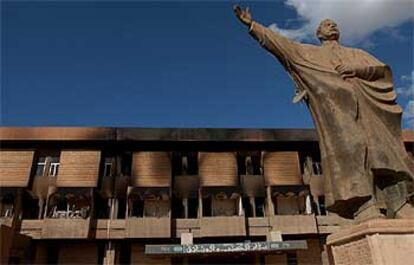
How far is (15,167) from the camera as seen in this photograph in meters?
22.8

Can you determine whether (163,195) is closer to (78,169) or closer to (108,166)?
(108,166)

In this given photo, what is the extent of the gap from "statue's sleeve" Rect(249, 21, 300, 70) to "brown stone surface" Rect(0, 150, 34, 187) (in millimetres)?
21165

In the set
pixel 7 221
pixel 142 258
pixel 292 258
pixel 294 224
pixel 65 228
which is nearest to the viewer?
pixel 65 228

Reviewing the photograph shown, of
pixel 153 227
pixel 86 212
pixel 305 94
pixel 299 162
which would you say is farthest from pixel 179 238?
pixel 305 94

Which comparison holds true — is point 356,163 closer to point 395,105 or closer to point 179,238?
point 395,105

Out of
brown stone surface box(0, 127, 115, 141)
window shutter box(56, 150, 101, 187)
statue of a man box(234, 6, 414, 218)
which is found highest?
brown stone surface box(0, 127, 115, 141)

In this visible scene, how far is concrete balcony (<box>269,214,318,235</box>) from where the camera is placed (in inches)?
876

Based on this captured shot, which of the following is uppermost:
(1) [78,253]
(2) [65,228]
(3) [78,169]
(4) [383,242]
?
(3) [78,169]

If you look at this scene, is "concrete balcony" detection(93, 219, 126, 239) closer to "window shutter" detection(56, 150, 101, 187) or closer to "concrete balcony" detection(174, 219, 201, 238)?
"window shutter" detection(56, 150, 101, 187)

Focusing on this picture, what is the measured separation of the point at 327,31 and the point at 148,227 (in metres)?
18.8

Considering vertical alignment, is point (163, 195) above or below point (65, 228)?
above

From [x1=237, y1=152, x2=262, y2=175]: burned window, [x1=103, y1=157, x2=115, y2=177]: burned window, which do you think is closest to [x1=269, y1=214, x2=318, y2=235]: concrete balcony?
[x1=237, y1=152, x2=262, y2=175]: burned window

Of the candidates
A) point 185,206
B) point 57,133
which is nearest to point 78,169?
point 57,133

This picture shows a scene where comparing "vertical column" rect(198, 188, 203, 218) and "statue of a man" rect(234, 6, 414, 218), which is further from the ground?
"vertical column" rect(198, 188, 203, 218)
